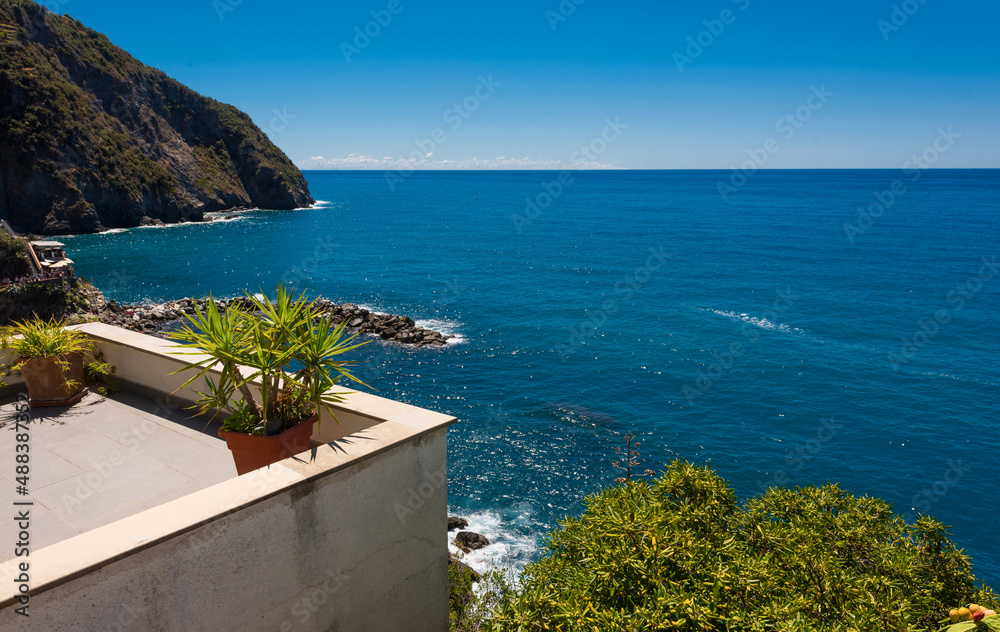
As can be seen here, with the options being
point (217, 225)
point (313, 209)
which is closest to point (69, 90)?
point (217, 225)

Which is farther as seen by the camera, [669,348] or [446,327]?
[446,327]

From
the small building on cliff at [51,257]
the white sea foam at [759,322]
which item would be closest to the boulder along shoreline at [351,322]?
the small building on cliff at [51,257]

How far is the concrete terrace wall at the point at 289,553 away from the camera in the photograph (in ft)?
9.91

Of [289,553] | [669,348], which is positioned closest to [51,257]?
[669,348]

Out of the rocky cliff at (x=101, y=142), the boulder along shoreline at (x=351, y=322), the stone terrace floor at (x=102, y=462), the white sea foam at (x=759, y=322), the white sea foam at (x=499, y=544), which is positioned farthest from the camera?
the rocky cliff at (x=101, y=142)

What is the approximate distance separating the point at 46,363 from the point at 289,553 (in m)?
5.57

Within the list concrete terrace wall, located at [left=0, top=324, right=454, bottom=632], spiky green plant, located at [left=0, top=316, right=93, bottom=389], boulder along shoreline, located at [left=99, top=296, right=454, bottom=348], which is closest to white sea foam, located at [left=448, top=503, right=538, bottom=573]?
spiky green plant, located at [left=0, top=316, right=93, bottom=389]

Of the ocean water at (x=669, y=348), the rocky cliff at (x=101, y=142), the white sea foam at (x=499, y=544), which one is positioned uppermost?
the rocky cliff at (x=101, y=142)

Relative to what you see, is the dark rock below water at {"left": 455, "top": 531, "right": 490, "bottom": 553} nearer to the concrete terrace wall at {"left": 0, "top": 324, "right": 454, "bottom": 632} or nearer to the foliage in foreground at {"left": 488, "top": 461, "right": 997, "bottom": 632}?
the concrete terrace wall at {"left": 0, "top": 324, "right": 454, "bottom": 632}

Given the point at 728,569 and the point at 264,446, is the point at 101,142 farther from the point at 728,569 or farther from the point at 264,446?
the point at 728,569

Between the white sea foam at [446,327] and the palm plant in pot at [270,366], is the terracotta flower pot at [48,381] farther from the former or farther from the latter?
the white sea foam at [446,327]

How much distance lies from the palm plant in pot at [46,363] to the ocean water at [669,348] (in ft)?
44.0

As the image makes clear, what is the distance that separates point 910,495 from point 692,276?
36.6m

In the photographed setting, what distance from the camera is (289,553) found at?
3852 millimetres
